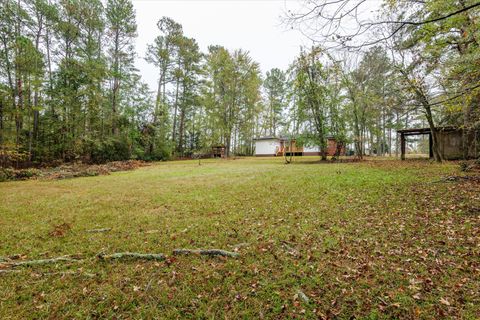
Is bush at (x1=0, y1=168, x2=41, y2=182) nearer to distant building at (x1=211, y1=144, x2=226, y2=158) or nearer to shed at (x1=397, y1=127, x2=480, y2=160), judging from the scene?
distant building at (x1=211, y1=144, x2=226, y2=158)

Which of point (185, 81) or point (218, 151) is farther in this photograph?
point (218, 151)

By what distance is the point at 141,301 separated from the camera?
225 cm

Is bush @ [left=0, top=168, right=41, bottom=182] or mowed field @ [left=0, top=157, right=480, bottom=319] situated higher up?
bush @ [left=0, top=168, right=41, bottom=182]

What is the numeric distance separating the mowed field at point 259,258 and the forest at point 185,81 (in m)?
3.30

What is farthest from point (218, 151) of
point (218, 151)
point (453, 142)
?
point (453, 142)

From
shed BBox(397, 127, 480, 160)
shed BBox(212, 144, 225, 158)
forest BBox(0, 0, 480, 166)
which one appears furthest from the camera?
shed BBox(212, 144, 225, 158)

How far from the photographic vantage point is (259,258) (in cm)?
302

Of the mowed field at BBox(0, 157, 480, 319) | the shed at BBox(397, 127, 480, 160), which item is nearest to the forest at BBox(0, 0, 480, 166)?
the shed at BBox(397, 127, 480, 160)

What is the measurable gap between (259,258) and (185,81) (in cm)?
2650

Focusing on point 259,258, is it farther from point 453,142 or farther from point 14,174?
point 453,142

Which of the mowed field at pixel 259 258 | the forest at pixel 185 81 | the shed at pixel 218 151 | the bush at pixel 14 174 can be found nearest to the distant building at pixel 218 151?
the shed at pixel 218 151

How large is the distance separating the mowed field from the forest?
10.8 feet

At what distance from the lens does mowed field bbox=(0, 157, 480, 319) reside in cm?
214

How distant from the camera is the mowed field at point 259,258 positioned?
2.14 m
